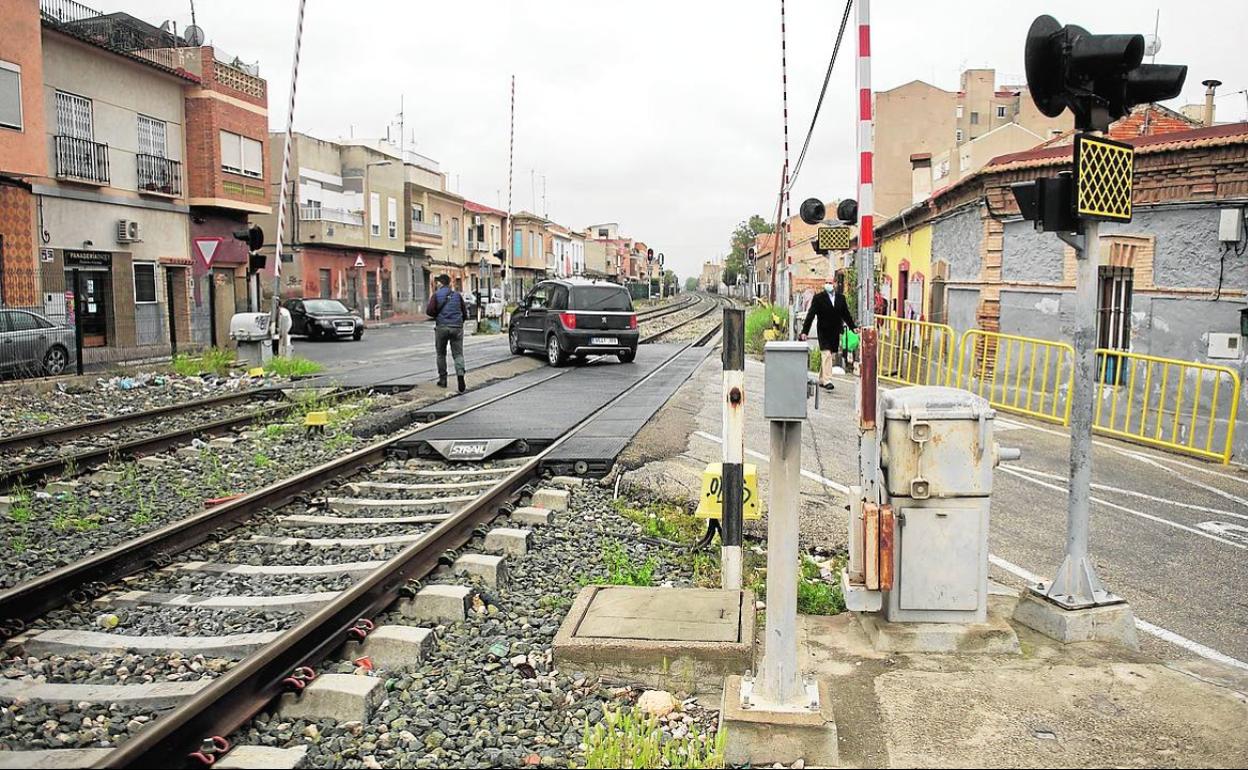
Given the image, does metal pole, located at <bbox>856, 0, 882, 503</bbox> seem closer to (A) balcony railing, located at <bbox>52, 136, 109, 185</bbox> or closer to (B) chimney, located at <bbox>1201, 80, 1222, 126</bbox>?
(B) chimney, located at <bbox>1201, 80, 1222, 126</bbox>

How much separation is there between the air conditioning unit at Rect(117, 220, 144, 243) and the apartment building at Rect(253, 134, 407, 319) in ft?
52.1

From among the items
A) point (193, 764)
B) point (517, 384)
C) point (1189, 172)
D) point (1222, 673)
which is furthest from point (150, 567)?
point (1189, 172)

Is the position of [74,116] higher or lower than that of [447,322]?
higher

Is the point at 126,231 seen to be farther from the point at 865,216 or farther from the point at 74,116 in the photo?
the point at 865,216

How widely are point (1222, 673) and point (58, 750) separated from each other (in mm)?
4781

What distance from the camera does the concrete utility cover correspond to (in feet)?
13.8

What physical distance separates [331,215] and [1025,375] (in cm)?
4116

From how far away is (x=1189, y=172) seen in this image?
38.3 feet

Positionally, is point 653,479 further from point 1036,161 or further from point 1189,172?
point 1036,161

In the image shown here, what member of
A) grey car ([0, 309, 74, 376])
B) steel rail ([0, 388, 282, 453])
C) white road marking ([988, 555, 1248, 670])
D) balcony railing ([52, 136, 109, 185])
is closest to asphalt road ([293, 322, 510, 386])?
steel rail ([0, 388, 282, 453])

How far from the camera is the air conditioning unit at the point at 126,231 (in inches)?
1058

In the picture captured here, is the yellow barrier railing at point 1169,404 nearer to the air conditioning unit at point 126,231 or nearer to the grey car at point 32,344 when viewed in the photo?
the grey car at point 32,344

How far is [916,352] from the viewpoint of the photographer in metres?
Result: 17.1

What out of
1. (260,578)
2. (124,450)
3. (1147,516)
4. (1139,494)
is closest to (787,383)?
(260,578)
